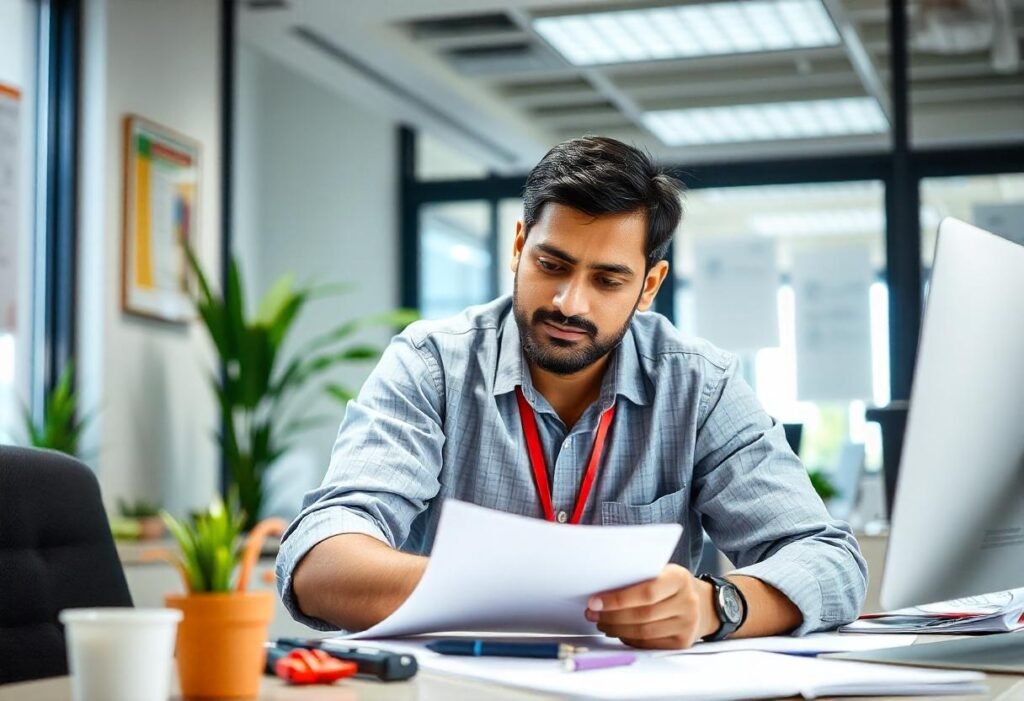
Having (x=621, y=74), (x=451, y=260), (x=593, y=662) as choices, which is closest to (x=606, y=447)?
(x=593, y=662)

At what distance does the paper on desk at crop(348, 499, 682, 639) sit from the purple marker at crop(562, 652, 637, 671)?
70mm

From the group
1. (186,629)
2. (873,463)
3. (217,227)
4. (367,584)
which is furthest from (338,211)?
(186,629)

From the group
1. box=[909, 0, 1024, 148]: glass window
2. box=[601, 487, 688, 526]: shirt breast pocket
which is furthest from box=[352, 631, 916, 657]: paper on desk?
box=[909, 0, 1024, 148]: glass window

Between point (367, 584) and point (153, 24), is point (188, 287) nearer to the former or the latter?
point (153, 24)

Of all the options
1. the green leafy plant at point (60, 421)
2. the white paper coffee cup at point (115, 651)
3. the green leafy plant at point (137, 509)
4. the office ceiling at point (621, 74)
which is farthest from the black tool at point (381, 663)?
the office ceiling at point (621, 74)

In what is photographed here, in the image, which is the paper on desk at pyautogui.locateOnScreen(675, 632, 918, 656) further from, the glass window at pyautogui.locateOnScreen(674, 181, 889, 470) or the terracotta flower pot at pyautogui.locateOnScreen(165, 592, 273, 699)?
the glass window at pyautogui.locateOnScreen(674, 181, 889, 470)

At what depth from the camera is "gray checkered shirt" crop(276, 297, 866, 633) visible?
1611mm

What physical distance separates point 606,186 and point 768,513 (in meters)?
0.45

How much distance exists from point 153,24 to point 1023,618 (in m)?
3.88

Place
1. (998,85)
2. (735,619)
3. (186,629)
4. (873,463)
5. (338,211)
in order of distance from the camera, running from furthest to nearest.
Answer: (338,211) → (873,463) → (998,85) → (735,619) → (186,629)

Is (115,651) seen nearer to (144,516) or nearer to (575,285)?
(575,285)

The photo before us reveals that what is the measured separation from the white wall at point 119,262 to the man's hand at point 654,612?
3306 millimetres

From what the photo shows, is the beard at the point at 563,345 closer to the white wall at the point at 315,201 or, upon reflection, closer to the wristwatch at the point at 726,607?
the wristwatch at the point at 726,607

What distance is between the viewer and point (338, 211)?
6645mm
